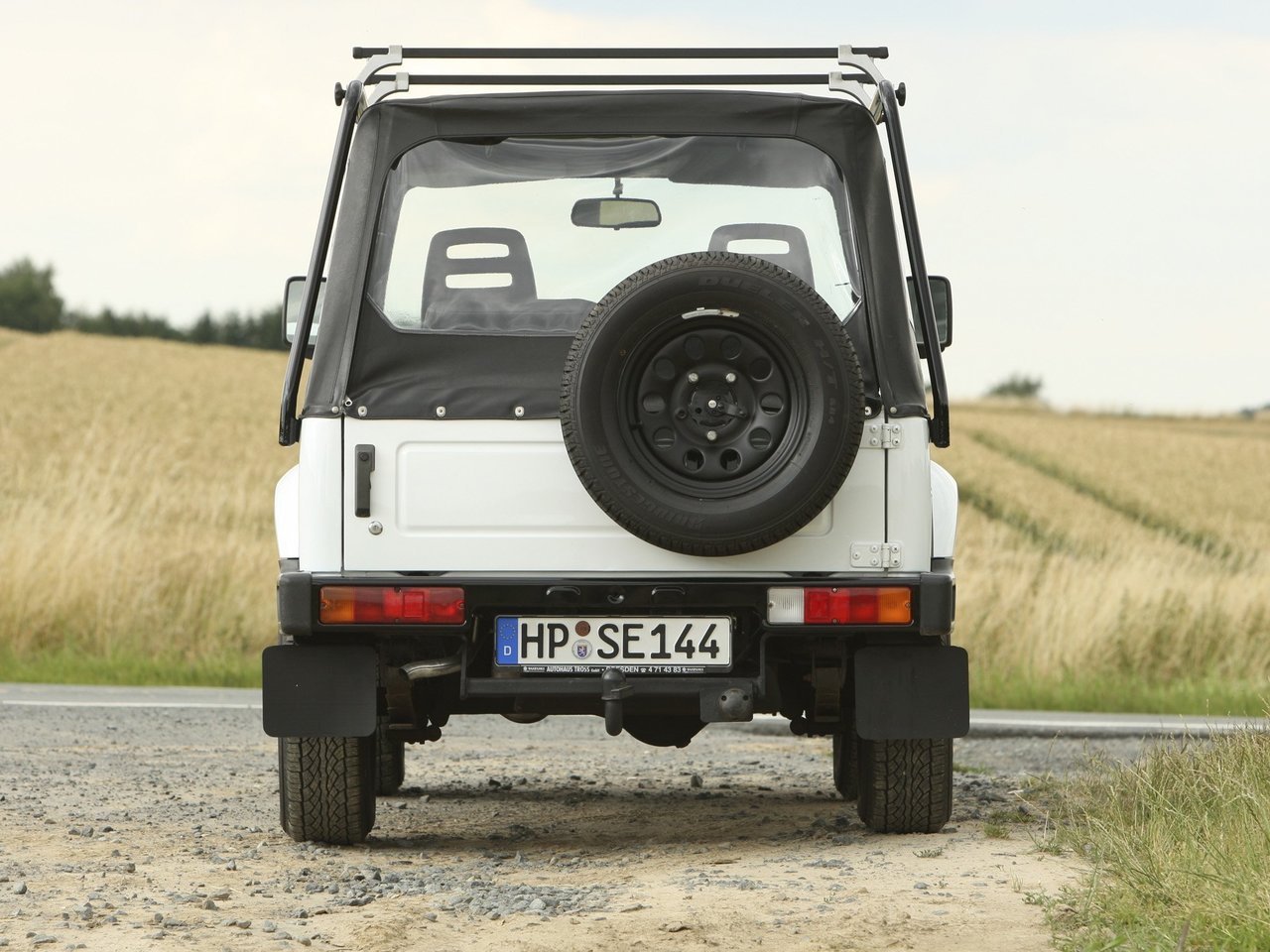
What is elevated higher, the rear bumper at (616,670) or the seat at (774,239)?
the seat at (774,239)

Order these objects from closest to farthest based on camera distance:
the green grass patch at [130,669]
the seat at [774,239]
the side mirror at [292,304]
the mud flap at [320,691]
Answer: the mud flap at [320,691] → the seat at [774,239] → the side mirror at [292,304] → the green grass patch at [130,669]

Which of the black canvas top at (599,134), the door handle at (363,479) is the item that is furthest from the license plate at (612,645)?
the black canvas top at (599,134)

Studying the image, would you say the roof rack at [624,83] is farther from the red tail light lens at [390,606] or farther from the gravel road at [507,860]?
the gravel road at [507,860]

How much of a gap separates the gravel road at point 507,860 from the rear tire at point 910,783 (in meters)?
0.09

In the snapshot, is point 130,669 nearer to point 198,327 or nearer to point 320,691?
point 320,691

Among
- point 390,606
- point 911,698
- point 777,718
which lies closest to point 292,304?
point 390,606

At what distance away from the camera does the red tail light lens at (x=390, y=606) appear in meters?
5.18

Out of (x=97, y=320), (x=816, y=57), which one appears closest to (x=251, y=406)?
(x=816, y=57)

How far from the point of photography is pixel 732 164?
5582mm

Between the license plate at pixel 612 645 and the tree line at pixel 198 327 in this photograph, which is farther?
the tree line at pixel 198 327

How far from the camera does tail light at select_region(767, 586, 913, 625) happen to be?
5.19 metres

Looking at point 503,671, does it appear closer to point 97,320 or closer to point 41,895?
point 41,895

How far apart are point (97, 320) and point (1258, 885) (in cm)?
9680

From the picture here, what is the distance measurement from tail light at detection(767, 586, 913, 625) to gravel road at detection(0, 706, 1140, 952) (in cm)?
72
